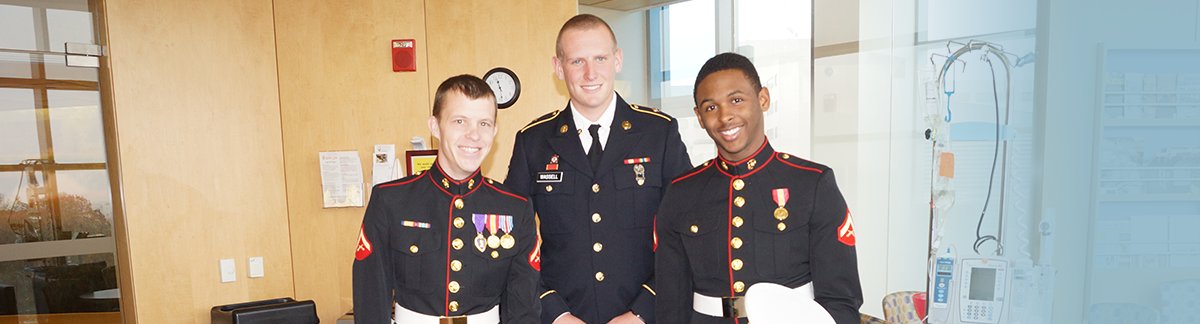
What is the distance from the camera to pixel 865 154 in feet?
11.0

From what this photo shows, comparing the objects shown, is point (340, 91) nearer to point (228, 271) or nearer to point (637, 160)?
point (228, 271)

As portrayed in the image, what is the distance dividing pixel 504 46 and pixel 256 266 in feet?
5.72

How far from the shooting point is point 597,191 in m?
1.75

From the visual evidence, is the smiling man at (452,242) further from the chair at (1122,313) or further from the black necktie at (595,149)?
the chair at (1122,313)

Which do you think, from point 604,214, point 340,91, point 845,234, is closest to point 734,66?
point 845,234

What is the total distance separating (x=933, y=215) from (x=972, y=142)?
0.47 m

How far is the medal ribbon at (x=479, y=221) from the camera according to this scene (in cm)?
167

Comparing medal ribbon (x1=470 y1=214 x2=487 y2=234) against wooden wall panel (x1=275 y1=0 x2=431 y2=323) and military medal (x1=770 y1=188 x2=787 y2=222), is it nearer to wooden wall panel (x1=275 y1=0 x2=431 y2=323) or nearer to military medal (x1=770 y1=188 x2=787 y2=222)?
military medal (x1=770 y1=188 x2=787 y2=222)

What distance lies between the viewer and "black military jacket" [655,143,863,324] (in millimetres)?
1366

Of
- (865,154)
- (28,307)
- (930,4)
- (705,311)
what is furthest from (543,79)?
(28,307)

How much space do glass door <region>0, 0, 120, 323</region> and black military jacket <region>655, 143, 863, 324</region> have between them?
120 inches

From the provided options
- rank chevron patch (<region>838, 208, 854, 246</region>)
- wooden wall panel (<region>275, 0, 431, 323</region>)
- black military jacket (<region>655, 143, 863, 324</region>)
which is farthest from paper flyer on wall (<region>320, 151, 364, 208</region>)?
rank chevron patch (<region>838, 208, 854, 246</region>)

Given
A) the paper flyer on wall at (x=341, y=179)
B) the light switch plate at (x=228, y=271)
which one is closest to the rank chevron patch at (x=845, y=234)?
the paper flyer on wall at (x=341, y=179)

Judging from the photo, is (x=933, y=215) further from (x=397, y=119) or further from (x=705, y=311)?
(x=397, y=119)
